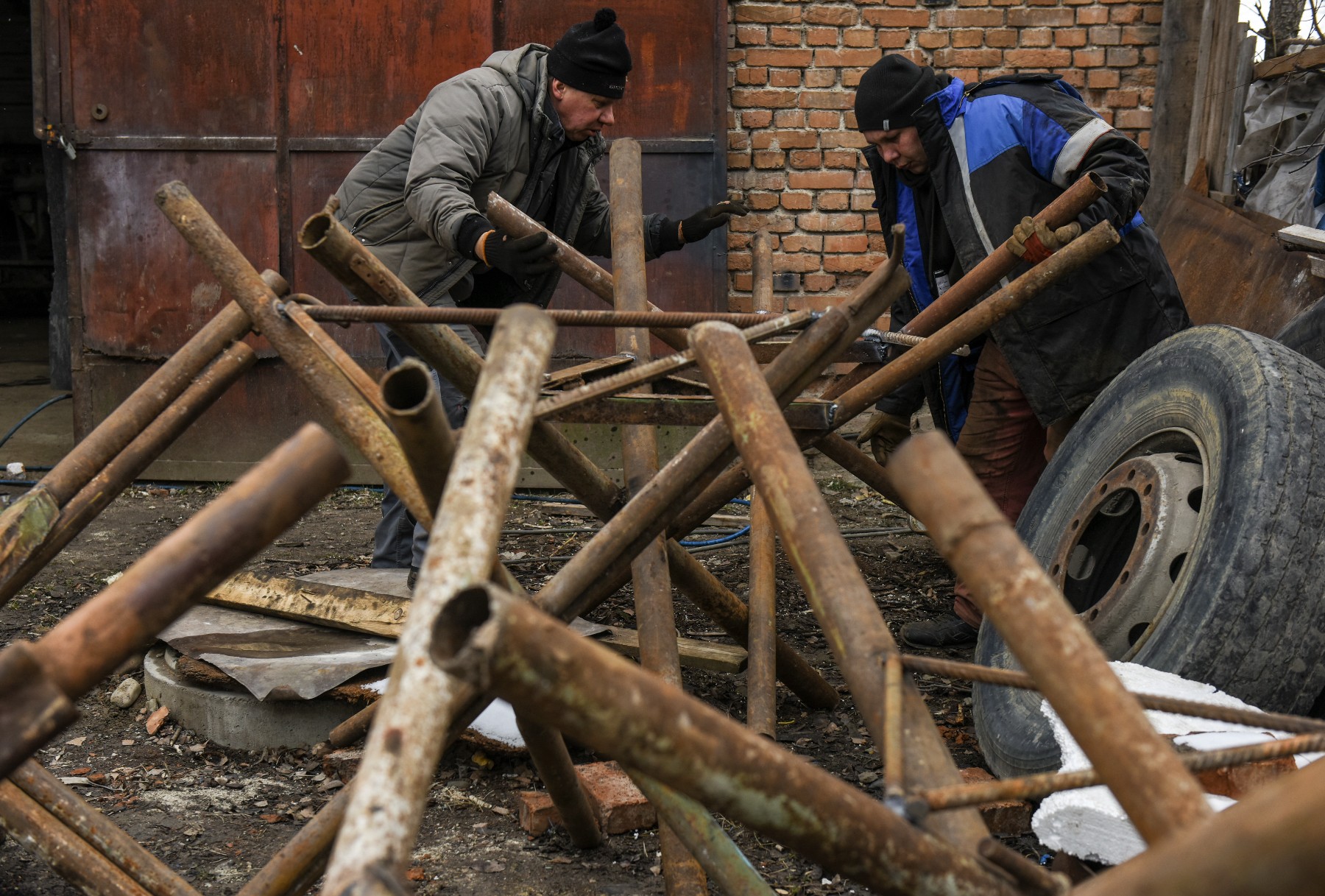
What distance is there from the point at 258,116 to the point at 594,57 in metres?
2.55

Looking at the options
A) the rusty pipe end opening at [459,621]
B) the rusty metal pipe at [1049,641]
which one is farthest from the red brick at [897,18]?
the rusty pipe end opening at [459,621]

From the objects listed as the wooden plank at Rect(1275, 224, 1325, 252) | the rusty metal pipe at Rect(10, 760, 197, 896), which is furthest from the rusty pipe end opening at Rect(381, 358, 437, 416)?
the wooden plank at Rect(1275, 224, 1325, 252)

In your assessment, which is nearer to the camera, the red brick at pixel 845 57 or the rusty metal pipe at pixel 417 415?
the rusty metal pipe at pixel 417 415

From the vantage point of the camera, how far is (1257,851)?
62 cm

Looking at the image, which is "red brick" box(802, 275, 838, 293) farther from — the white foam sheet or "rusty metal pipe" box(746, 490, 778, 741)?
the white foam sheet

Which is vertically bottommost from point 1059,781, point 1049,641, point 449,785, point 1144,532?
point 449,785

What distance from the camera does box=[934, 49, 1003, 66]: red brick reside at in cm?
555

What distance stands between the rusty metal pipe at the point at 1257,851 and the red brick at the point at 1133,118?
5.58 m

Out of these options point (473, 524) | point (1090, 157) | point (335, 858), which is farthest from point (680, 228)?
point (335, 858)

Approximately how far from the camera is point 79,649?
1.01m

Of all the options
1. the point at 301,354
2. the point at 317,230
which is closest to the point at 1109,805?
the point at 301,354

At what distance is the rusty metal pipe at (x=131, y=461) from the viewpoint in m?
2.14

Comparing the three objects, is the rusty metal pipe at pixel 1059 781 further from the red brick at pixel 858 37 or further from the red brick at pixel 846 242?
the red brick at pixel 858 37

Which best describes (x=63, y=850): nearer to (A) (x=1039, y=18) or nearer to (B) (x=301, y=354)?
(B) (x=301, y=354)
